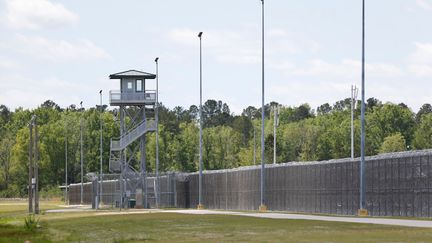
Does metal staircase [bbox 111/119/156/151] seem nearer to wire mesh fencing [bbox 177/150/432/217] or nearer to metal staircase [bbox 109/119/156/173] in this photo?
metal staircase [bbox 109/119/156/173]

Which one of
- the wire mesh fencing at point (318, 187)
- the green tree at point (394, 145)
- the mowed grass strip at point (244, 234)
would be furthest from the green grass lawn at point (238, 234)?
the green tree at point (394, 145)

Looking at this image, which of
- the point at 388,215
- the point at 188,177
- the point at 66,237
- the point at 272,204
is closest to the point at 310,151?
the point at 188,177

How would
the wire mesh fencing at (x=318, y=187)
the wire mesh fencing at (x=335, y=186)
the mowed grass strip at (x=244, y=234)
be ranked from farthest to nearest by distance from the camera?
the wire mesh fencing at (x=318, y=187)
the wire mesh fencing at (x=335, y=186)
the mowed grass strip at (x=244, y=234)

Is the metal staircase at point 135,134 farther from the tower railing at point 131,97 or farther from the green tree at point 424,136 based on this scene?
the green tree at point 424,136

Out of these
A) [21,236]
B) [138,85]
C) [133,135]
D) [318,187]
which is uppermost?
[138,85]

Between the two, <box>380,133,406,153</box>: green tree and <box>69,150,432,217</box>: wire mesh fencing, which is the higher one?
<box>380,133,406,153</box>: green tree

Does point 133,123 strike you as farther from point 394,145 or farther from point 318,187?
point 394,145

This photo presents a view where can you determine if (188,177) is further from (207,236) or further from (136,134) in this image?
(207,236)

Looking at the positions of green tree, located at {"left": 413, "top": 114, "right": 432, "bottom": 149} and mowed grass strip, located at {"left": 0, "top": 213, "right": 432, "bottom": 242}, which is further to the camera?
green tree, located at {"left": 413, "top": 114, "right": 432, "bottom": 149}

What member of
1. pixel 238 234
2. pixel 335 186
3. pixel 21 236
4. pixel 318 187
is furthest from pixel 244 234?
pixel 318 187

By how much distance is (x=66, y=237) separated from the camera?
4097 cm

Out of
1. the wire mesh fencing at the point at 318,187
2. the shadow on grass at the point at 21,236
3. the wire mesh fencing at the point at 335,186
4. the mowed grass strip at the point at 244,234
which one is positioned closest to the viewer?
the mowed grass strip at the point at 244,234

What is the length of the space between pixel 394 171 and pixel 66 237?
2601cm

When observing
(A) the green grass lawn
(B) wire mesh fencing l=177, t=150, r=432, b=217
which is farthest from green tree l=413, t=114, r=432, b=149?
(A) the green grass lawn
